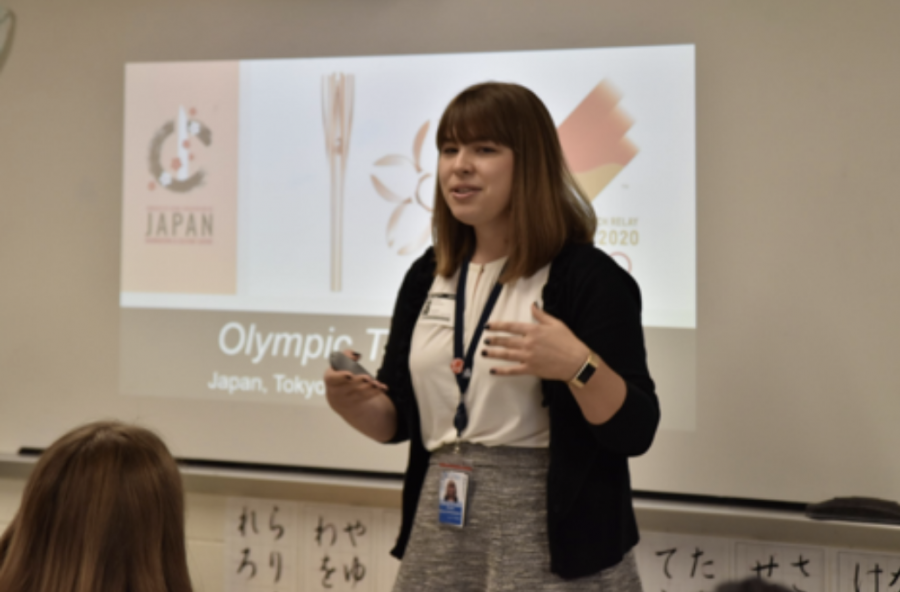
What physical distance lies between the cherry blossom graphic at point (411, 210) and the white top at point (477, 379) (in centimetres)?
80

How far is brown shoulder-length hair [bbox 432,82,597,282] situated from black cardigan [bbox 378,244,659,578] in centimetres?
5

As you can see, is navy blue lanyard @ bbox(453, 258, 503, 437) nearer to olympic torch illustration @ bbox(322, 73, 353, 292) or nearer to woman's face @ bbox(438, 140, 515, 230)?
woman's face @ bbox(438, 140, 515, 230)

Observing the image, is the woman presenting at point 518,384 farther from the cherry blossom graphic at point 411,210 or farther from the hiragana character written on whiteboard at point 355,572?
the hiragana character written on whiteboard at point 355,572

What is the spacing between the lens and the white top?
1463mm

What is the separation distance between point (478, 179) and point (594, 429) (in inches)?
18.8

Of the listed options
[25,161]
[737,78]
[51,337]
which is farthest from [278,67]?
[737,78]

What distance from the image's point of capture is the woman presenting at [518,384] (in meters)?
1.37

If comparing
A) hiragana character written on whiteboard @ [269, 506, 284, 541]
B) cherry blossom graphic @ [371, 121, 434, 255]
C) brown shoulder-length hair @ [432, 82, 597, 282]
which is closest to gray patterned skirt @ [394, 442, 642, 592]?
brown shoulder-length hair @ [432, 82, 597, 282]

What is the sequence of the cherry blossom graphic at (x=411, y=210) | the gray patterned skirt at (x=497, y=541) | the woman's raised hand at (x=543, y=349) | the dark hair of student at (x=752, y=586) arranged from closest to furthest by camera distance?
the woman's raised hand at (x=543, y=349)
the gray patterned skirt at (x=497, y=541)
the dark hair of student at (x=752, y=586)
the cherry blossom graphic at (x=411, y=210)

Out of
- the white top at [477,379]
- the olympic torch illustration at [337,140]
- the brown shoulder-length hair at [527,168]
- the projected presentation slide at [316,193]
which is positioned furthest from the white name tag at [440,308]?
the olympic torch illustration at [337,140]

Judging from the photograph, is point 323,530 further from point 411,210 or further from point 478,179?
point 478,179

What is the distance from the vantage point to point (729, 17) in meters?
2.17

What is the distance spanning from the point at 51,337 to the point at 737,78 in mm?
2203

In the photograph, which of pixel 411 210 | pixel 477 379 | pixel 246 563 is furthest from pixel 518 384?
pixel 246 563
